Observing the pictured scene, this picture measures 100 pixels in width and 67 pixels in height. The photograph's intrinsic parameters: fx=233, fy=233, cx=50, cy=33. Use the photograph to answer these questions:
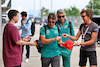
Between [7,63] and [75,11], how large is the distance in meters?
84.2

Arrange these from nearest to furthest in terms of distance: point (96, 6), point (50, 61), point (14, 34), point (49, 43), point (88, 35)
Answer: point (14, 34)
point (49, 43)
point (50, 61)
point (88, 35)
point (96, 6)

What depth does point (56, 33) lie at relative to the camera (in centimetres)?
489

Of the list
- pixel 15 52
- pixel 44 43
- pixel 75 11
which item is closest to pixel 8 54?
pixel 15 52

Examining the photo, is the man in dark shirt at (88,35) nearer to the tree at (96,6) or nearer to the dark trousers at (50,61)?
the dark trousers at (50,61)

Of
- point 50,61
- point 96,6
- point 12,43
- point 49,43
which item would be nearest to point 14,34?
point 12,43

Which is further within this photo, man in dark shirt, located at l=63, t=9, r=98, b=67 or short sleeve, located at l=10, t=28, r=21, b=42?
man in dark shirt, located at l=63, t=9, r=98, b=67

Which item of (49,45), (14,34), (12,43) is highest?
(14,34)

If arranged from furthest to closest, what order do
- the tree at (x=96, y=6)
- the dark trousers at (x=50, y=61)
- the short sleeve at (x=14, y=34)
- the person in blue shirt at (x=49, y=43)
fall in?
the tree at (x=96, y=6) < the dark trousers at (x=50, y=61) < the person in blue shirt at (x=49, y=43) < the short sleeve at (x=14, y=34)

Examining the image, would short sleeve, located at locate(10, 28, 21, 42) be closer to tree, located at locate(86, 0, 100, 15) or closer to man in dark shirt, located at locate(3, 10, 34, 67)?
man in dark shirt, located at locate(3, 10, 34, 67)

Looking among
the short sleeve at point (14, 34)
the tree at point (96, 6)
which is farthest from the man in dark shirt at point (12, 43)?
the tree at point (96, 6)

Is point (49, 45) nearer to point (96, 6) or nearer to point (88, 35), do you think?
point (88, 35)

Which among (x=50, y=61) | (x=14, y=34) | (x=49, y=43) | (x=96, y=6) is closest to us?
(x=14, y=34)

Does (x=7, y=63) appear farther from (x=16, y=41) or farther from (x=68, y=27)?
(x=68, y=27)

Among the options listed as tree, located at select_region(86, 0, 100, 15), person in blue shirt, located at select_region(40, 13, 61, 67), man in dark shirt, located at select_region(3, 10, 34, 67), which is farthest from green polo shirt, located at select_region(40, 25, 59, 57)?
tree, located at select_region(86, 0, 100, 15)
